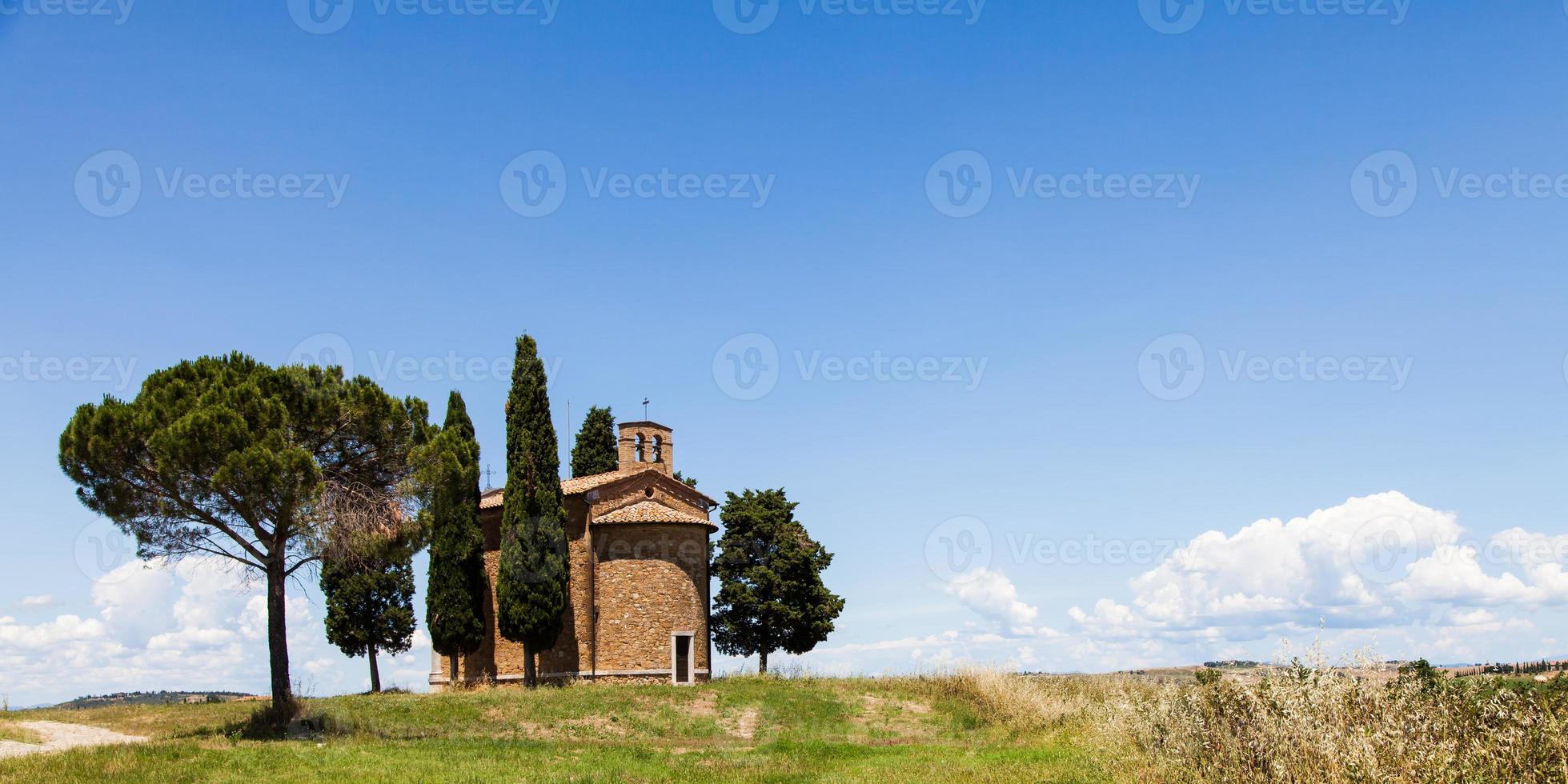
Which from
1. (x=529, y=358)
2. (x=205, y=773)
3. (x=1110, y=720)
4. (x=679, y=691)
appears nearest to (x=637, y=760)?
(x=205, y=773)

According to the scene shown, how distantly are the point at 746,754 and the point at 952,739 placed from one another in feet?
17.0

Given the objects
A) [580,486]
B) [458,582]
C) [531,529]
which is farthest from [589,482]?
[458,582]

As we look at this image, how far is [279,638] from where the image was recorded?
21984 mm

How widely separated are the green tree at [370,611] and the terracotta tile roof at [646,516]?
6.76 m

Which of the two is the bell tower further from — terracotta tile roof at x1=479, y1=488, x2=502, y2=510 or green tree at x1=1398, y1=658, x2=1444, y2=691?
green tree at x1=1398, y1=658, x2=1444, y2=691

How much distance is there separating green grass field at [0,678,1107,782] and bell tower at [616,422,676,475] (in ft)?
28.1

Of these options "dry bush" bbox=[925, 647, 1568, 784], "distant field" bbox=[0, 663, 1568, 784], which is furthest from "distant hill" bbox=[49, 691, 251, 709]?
"dry bush" bbox=[925, 647, 1568, 784]

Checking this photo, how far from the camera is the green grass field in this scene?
52.4ft

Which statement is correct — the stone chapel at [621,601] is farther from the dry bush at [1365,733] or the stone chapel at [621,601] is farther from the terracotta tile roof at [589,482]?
the dry bush at [1365,733]

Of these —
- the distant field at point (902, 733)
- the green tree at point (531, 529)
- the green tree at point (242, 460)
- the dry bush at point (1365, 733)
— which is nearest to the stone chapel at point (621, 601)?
the green tree at point (531, 529)

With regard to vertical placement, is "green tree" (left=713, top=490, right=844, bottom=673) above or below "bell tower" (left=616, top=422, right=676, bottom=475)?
below

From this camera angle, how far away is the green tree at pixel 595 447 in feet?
136

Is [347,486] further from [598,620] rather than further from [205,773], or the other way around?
[598,620]

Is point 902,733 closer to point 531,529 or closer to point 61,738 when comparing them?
point 531,529
